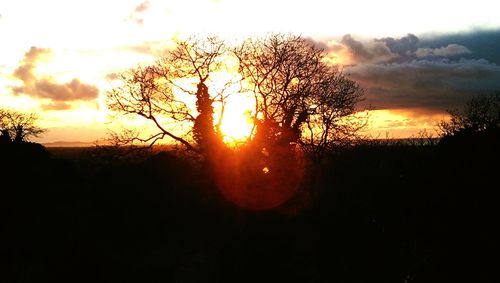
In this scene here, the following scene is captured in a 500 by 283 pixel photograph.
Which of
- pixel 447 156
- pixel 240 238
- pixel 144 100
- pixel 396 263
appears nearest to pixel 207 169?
pixel 144 100

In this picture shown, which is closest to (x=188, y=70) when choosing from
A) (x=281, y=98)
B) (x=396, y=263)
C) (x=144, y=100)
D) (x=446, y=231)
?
(x=144, y=100)

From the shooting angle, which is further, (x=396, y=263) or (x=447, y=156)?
(x=396, y=263)

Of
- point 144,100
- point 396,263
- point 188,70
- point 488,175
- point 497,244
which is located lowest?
point 396,263

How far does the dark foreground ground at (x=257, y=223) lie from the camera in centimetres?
1847

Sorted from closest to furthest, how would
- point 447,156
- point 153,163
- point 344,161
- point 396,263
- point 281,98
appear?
point 447,156, point 396,263, point 344,161, point 153,163, point 281,98

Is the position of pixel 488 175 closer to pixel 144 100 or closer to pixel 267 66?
pixel 267 66

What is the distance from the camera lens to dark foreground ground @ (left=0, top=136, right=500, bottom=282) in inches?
727

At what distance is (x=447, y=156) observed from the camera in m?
20.1

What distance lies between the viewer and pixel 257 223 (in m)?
34.2

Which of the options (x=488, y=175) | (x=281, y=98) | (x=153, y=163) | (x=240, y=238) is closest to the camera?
(x=488, y=175)

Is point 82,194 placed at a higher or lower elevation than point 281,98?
lower

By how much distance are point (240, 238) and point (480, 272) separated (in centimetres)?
1647

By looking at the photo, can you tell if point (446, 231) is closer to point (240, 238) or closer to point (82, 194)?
point (240, 238)

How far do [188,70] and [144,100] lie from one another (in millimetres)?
4889
